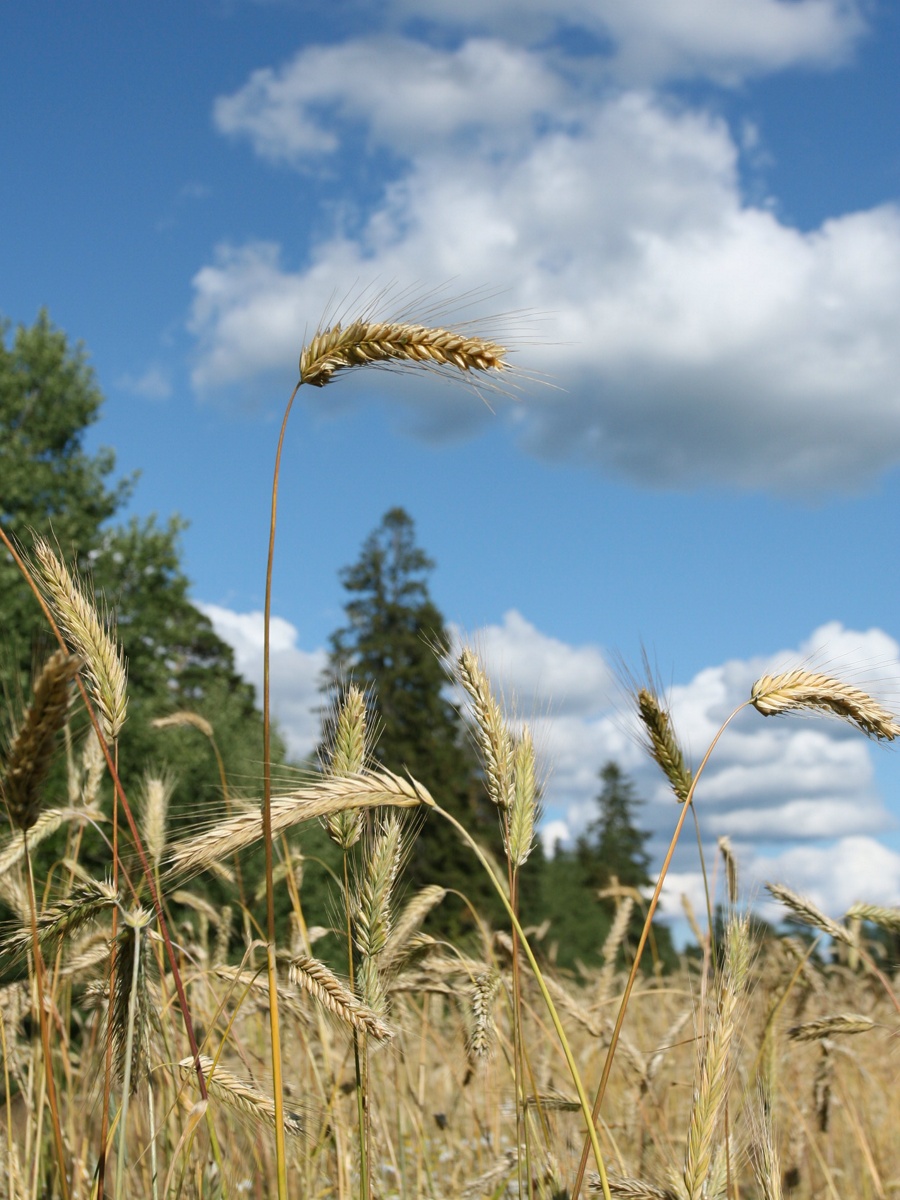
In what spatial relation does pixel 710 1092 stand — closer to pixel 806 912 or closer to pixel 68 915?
pixel 68 915

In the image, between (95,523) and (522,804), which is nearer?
(522,804)

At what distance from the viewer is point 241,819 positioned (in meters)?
2.04

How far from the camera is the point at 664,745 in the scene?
8.58ft

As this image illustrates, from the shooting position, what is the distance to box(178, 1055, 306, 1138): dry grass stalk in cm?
229

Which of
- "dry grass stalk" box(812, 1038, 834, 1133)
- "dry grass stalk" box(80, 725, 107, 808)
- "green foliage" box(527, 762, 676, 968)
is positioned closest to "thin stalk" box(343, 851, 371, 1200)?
"dry grass stalk" box(80, 725, 107, 808)

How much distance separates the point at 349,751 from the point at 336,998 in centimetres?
62

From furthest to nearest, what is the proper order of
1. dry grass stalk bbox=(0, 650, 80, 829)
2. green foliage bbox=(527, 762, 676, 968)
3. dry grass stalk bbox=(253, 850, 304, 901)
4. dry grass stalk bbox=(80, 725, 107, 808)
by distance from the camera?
1. green foliage bbox=(527, 762, 676, 968)
2. dry grass stalk bbox=(80, 725, 107, 808)
3. dry grass stalk bbox=(253, 850, 304, 901)
4. dry grass stalk bbox=(0, 650, 80, 829)

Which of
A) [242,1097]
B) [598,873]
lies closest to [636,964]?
[242,1097]

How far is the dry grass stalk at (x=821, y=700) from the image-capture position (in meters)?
2.51

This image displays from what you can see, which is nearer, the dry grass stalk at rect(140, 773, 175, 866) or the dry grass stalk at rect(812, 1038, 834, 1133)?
the dry grass stalk at rect(140, 773, 175, 866)

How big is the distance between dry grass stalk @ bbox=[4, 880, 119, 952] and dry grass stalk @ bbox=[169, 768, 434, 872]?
30 centimetres

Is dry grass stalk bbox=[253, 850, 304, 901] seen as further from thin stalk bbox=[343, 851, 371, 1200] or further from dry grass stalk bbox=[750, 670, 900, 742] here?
dry grass stalk bbox=[750, 670, 900, 742]

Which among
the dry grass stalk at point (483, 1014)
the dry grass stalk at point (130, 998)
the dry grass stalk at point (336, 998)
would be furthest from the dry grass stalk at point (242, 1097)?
the dry grass stalk at point (483, 1014)

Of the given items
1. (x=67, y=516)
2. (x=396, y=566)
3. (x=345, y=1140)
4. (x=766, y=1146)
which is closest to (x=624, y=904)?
(x=345, y=1140)
